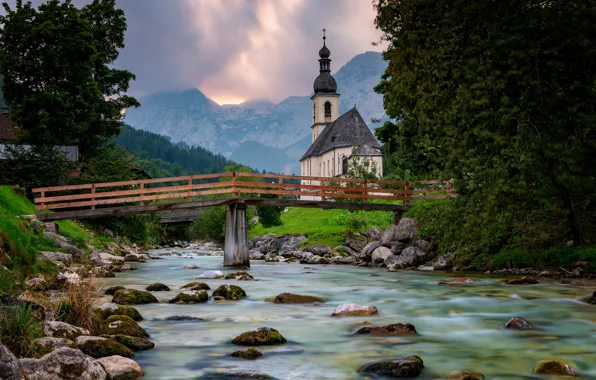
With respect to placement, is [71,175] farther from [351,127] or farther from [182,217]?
[351,127]

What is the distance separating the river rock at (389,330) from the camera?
10.7m

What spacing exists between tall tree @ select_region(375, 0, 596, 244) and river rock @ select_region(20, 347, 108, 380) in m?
8.86

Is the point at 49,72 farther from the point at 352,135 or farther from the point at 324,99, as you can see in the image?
the point at 324,99

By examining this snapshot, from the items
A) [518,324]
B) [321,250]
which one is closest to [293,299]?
[518,324]

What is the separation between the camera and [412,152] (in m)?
41.8

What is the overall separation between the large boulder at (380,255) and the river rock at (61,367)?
24906mm

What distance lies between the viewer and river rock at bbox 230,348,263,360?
8836mm

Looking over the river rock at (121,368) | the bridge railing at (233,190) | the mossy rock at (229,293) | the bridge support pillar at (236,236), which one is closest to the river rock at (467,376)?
the river rock at (121,368)

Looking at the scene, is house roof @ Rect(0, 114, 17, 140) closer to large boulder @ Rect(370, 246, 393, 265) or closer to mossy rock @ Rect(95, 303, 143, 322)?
large boulder @ Rect(370, 246, 393, 265)

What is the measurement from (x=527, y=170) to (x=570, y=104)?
1671mm

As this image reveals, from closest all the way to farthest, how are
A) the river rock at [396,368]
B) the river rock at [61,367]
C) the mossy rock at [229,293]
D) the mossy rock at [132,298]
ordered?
the river rock at [61,367]
the river rock at [396,368]
the mossy rock at [132,298]
the mossy rock at [229,293]

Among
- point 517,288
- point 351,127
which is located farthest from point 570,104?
point 351,127

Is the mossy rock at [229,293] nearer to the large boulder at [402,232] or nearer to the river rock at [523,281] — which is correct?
the river rock at [523,281]

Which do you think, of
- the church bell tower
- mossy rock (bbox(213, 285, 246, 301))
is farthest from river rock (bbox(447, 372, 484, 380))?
the church bell tower
